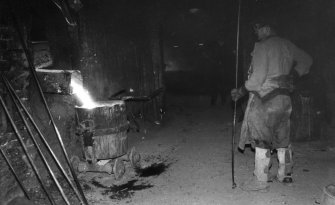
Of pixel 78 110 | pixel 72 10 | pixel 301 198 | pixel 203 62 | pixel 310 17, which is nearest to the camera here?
pixel 301 198

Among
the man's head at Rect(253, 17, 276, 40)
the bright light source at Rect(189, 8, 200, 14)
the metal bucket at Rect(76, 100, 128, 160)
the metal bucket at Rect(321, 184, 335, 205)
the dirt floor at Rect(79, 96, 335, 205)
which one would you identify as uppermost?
the bright light source at Rect(189, 8, 200, 14)

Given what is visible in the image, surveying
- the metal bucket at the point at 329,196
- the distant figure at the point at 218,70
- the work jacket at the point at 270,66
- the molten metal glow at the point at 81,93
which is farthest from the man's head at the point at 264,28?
the distant figure at the point at 218,70

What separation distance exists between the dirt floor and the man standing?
429 millimetres

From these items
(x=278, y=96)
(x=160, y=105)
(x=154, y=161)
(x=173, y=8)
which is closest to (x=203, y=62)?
(x=173, y=8)

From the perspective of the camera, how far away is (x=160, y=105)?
1036 cm

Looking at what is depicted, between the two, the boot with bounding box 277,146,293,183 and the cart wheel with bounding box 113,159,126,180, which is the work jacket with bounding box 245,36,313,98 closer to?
the boot with bounding box 277,146,293,183

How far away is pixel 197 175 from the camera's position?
620 centimetres

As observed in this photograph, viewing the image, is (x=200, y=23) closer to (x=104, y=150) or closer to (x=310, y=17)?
(x=310, y=17)

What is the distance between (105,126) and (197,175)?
2.09 meters

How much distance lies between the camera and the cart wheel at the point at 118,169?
5980mm

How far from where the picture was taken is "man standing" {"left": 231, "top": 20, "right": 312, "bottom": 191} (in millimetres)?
5309

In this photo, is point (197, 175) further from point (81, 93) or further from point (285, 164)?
point (81, 93)

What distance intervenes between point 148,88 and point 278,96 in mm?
5408

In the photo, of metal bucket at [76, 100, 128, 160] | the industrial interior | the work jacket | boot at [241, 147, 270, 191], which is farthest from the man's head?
metal bucket at [76, 100, 128, 160]
